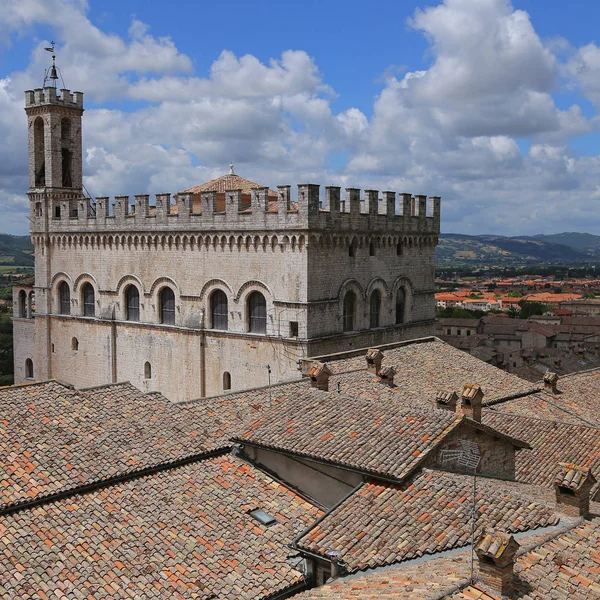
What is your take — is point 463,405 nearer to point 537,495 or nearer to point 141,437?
point 537,495

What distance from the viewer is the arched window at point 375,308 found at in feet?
103

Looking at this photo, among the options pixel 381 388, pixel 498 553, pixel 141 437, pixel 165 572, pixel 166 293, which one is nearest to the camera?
pixel 498 553

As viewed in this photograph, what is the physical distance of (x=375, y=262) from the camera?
30938 millimetres

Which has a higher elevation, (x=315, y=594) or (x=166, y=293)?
(x=166, y=293)

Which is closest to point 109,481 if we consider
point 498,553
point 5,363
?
point 498,553

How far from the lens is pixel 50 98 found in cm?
3662

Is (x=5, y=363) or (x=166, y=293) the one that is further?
(x=5, y=363)

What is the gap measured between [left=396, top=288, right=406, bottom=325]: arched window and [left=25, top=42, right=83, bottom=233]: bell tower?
618 inches

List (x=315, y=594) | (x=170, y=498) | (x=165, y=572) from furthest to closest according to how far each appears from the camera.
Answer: (x=170, y=498), (x=165, y=572), (x=315, y=594)

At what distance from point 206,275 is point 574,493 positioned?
1982 cm

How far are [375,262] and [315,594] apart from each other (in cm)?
2086

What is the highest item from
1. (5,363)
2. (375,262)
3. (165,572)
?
(375,262)

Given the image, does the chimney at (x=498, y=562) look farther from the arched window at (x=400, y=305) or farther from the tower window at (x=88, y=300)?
the tower window at (x=88, y=300)

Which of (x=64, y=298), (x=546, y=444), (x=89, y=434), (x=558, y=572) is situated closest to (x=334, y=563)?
(x=558, y=572)
